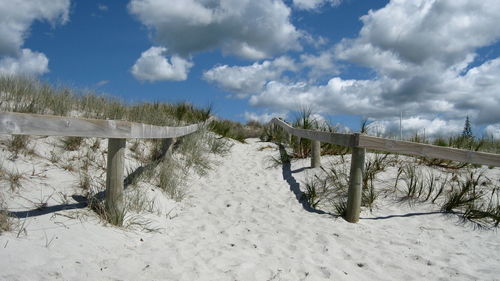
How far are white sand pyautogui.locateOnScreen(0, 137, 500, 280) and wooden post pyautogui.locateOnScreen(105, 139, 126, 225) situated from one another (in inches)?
7.4

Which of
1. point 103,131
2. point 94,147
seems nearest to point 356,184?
point 103,131

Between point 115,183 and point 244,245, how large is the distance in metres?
1.65

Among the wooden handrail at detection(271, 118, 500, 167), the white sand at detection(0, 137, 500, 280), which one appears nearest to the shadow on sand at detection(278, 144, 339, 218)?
the white sand at detection(0, 137, 500, 280)

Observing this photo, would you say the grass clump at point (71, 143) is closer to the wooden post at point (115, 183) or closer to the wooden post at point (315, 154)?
the wooden post at point (115, 183)

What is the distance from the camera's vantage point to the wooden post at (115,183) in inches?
165

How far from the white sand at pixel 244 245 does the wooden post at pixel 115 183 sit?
19 centimetres

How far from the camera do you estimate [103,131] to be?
12.8ft

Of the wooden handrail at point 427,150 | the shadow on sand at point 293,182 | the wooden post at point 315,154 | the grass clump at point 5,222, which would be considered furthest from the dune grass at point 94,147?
the wooden handrail at point 427,150

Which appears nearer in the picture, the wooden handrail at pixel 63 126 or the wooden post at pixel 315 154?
the wooden handrail at pixel 63 126

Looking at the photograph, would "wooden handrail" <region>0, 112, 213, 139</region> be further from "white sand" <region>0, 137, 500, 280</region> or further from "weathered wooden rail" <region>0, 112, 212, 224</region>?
"white sand" <region>0, 137, 500, 280</region>

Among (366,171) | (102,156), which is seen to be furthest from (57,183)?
(366,171)

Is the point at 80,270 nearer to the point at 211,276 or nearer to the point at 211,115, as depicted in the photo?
the point at 211,276

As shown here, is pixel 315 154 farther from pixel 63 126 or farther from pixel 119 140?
pixel 63 126

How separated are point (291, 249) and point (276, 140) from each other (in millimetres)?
7823
